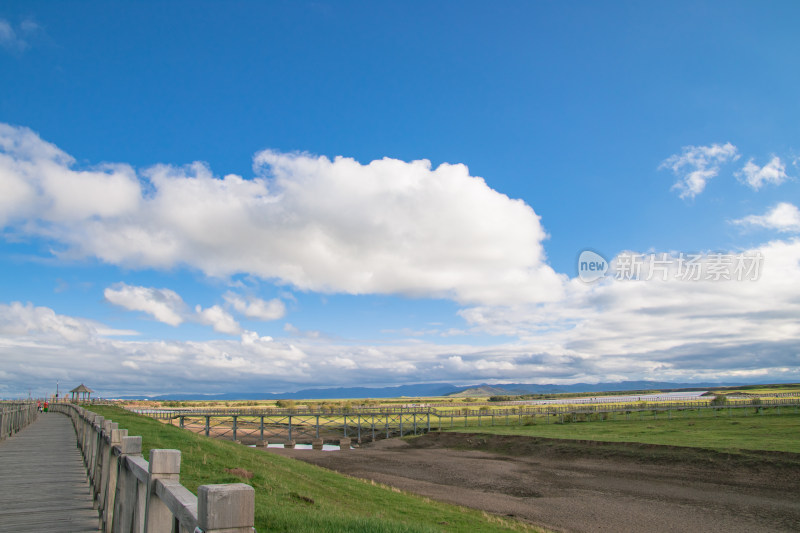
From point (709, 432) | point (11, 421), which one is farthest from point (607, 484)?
point (11, 421)

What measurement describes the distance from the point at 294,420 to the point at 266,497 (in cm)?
8707

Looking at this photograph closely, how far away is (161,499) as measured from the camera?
148 inches

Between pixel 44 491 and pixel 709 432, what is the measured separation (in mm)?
48992

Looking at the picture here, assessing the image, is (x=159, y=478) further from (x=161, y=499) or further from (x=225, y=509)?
(x=225, y=509)

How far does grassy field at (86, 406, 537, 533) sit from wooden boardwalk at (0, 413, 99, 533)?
7.32 feet

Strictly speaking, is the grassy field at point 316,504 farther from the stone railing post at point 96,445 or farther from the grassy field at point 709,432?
the grassy field at point 709,432

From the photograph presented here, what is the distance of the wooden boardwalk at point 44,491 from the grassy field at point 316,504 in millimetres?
2230

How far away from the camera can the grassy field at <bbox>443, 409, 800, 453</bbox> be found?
35209 millimetres

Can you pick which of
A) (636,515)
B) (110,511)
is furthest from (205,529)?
(636,515)

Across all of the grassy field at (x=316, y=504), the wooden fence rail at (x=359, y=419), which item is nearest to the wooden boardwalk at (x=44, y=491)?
the grassy field at (x=316, y=504)

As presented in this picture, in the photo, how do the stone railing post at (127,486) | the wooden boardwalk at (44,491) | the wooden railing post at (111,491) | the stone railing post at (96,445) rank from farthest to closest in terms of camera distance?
the stone railing post at (96,445) → the wooden boardwalk at (44,491) → the wooden railing post at (111,491) → the stone railing post at (127,486)

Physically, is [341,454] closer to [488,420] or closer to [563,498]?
[563,498]

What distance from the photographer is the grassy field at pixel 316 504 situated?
8461 millimetres

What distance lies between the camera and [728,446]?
112 feet
